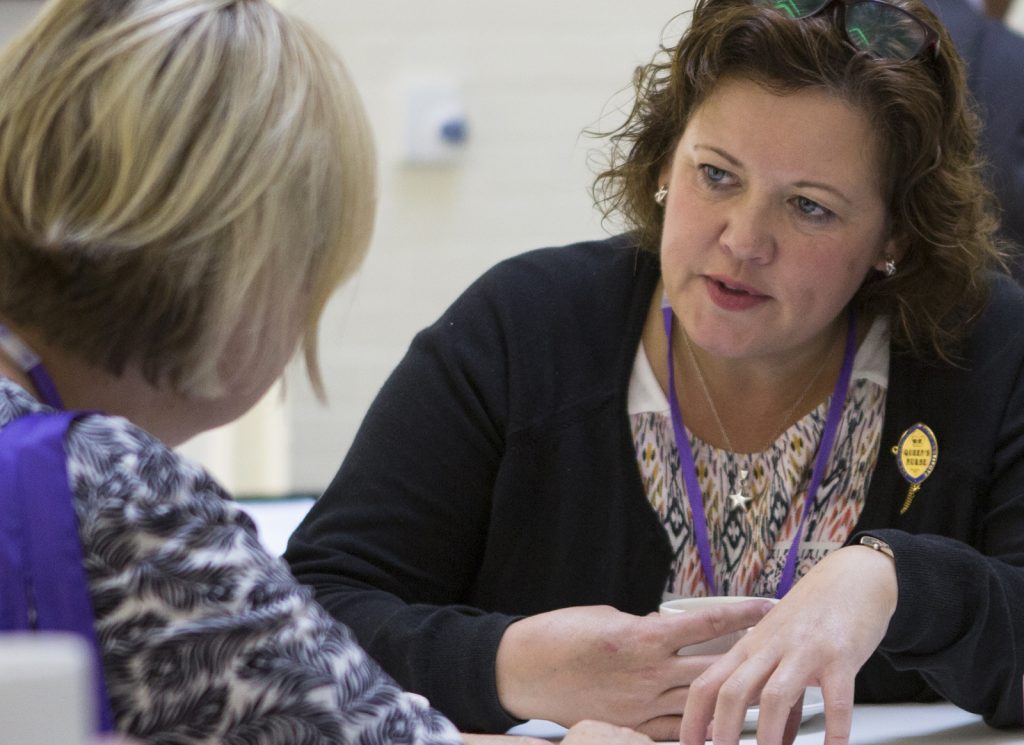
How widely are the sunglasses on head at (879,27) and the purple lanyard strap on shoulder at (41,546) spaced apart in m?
0.97

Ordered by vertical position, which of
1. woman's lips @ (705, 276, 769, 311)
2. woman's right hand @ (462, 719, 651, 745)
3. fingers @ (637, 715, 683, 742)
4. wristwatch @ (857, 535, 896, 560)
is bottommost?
fingers @ (637, 715, 683, 742)

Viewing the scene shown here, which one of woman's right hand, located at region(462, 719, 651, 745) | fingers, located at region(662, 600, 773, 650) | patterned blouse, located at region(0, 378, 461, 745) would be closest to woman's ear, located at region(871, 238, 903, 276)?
fingers, located at region(662, 600, 773, 650)

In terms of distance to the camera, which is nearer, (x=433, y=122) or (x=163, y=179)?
(x=163, y=179)

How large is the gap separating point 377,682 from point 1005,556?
0.81 metres

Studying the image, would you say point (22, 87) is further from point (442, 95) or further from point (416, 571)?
point (442, 95)

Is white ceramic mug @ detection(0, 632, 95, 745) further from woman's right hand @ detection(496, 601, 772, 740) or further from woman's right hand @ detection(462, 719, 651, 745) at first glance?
woman's right hand @ detection(496, 601, 772, 740)

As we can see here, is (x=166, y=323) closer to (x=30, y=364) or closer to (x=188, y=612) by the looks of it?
(x=30, y=364)

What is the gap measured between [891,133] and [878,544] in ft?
1.50

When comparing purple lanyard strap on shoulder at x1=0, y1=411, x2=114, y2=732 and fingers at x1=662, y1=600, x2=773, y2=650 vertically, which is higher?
purple lanyard strap on shoulder at x1=0, y1=411, x2=114, y2=732

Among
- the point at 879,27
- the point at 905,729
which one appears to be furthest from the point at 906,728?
the point at 879,27

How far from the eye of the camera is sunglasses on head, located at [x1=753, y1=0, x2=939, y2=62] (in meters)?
1.49

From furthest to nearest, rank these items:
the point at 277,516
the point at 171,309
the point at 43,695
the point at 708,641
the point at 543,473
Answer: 1. the point at 277,516
2. the point at 543,473
3. the point at 708,641
4. the point at 171,309
5. the point at 43,695

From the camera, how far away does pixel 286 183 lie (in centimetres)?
98

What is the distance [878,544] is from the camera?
4.45ft
